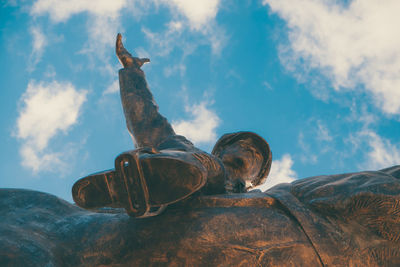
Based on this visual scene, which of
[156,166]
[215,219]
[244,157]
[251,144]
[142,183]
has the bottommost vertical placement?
[215,219]

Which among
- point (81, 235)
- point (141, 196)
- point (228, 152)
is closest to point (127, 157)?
point (141, 196)

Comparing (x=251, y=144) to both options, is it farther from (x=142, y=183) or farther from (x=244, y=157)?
(x=142, y=183)

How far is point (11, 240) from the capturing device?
2.54 meters

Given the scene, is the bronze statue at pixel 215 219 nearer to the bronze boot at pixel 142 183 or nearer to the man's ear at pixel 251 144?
the bronze boot at pixel 142 183

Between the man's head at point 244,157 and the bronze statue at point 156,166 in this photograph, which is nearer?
the bronze statue at point 156,166

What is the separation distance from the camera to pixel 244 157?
157 inches

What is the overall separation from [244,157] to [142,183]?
164cm

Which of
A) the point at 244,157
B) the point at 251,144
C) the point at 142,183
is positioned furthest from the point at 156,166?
the point at 251,144

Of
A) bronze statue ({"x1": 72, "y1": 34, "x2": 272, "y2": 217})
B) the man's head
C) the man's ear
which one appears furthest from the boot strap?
the man's ear

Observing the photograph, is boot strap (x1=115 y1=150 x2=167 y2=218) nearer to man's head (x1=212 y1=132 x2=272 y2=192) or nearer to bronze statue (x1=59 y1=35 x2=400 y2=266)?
bronze statue (x1=59 y1=35 x2=400 y2=266)

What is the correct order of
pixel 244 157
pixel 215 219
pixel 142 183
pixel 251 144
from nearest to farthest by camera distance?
pixel 142 183, pixel 215 219, pixel 244 157, pixel 251 144

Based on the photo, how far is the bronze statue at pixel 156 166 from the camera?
8.50 ft


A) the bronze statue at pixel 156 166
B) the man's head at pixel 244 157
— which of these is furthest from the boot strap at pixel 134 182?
the man's head at pixel 244 157

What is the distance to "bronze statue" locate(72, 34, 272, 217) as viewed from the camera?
2.59 m
